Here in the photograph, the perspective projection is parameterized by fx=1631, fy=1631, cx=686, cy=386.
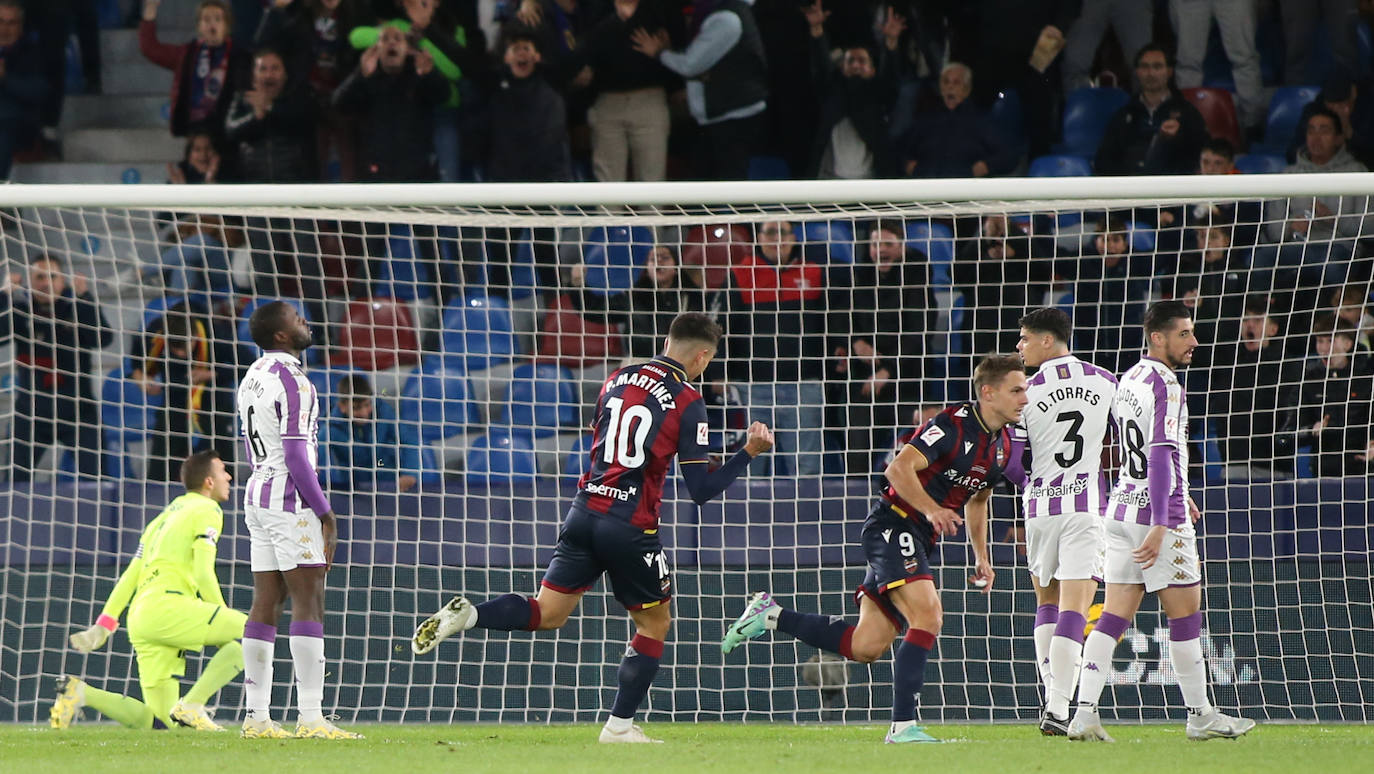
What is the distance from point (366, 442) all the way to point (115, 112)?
6138 millimetres

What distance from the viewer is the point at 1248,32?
42.2 feet

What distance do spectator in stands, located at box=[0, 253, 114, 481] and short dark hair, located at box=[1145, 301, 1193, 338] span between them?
6.09m

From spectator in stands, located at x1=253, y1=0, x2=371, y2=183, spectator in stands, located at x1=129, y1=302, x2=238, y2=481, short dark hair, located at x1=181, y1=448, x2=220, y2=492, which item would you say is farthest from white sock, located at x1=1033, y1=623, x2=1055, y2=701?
spectator in stands, located at x1=253, y1=0, x2=371, y2=183

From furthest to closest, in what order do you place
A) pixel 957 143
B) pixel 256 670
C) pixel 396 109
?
pixel 396 109
pixel 957 143
pixel 256 670

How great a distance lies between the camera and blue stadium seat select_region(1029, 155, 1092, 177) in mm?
12094

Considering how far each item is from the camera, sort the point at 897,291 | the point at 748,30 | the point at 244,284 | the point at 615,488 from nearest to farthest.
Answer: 1. the point at 615,488
2. the point at 897,291
3. the point at 244,284
4. the point at 748,30

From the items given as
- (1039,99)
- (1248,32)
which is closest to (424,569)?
(1039,99)

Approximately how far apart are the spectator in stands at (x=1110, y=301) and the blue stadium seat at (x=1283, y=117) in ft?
9.71

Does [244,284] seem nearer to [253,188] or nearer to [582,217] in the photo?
[582,217]

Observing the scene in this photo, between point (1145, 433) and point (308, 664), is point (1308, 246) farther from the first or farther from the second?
point (308, 664)

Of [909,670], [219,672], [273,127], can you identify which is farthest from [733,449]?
[273,127]

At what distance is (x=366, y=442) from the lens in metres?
9.91

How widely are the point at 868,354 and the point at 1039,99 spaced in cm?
389

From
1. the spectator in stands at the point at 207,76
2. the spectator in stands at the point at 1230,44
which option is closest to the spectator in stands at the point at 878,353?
the spectator in stands at the point at 1230,44
